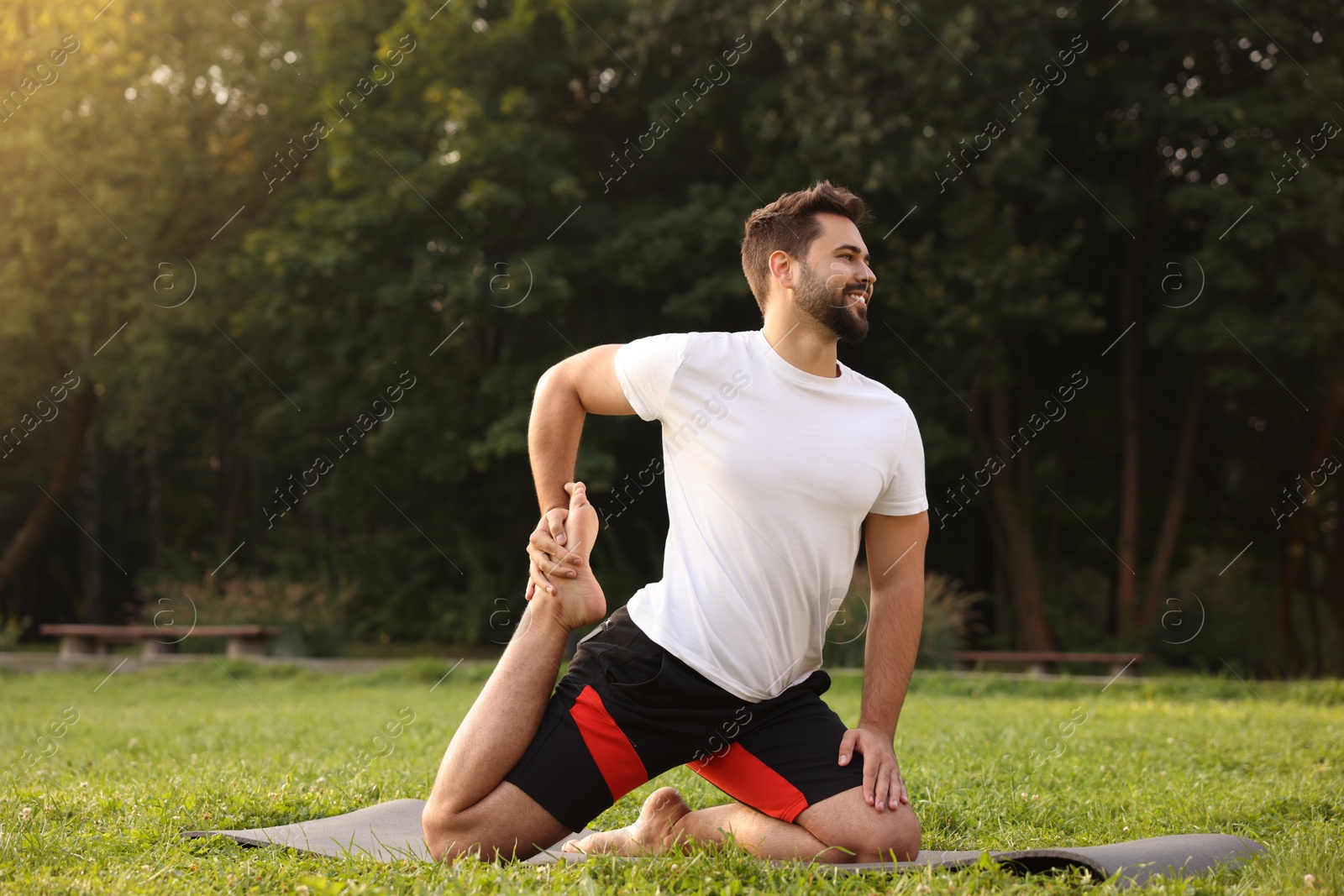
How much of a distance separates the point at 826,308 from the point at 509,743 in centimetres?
157

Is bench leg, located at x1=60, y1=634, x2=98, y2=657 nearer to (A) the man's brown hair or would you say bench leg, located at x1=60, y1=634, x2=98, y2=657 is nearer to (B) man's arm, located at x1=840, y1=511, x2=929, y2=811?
(A) the man's brown hair

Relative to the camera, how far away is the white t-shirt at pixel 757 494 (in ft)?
10.6

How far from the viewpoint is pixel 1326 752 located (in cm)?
565

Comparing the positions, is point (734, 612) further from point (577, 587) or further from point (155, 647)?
point (155, 647)

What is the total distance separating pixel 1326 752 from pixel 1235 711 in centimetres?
286

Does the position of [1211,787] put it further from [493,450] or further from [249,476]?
[249,476]

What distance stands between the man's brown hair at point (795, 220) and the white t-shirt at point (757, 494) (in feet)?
1.06

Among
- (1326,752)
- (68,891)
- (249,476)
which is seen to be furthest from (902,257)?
(249,476)

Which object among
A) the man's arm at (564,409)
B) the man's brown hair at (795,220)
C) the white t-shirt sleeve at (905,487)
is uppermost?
the man's brown hair at (795,220)

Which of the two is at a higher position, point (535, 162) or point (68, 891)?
point (535, 162)

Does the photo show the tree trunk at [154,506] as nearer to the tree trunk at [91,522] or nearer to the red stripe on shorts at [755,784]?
the tree trunk at [91,522]

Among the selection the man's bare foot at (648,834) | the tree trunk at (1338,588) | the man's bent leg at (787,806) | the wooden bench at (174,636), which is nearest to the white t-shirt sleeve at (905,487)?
the man's bent leg at (787,806)

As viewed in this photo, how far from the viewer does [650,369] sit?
3402mm

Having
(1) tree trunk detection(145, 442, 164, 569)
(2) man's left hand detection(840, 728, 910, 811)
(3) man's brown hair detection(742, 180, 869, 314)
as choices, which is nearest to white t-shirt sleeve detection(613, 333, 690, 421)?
(3) man's brown hair detection(742, 180, 869, 314)
